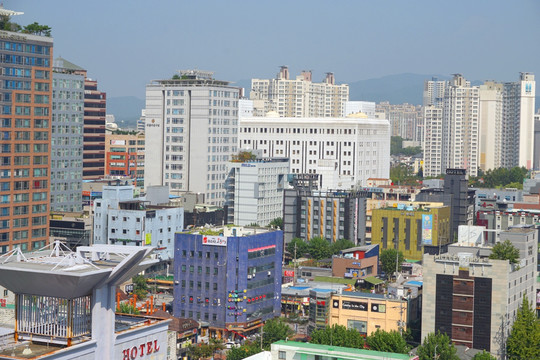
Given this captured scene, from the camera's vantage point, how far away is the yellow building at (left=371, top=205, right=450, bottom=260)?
12150 centimetres

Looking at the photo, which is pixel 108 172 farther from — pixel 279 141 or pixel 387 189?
pixel 387 189

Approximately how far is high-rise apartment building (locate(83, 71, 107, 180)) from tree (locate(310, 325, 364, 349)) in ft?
270

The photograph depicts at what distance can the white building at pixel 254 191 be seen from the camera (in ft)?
426

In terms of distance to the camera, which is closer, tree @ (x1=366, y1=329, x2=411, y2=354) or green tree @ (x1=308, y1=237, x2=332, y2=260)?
tree @ (x1=366, y1=329, x2=411, y2=354)

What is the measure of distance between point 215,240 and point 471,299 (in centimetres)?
2215

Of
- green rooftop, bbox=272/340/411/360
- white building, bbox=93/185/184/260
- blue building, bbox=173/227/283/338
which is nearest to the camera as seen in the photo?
green rooftop, bbox=272/340/411/360

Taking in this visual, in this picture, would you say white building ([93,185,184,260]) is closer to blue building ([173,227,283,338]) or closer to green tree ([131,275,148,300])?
green tree ([131,275,148,300])

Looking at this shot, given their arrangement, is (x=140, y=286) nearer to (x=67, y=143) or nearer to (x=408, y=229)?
(x=67, y=143)

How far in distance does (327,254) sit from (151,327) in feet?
270

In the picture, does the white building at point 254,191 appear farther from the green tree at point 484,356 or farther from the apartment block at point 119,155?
the green tree at point 484,356

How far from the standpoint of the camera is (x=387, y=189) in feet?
467

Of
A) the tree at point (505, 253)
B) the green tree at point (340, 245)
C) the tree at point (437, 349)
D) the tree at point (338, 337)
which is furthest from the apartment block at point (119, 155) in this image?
the tree at point (437, 349)

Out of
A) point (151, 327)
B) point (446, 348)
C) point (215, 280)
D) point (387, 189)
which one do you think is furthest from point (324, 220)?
point (151, 327)

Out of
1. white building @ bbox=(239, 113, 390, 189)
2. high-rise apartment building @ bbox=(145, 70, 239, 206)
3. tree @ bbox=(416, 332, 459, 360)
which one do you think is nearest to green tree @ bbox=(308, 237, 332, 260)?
high-rise apartment building @ bbox=(145, 70, 239, 206)
